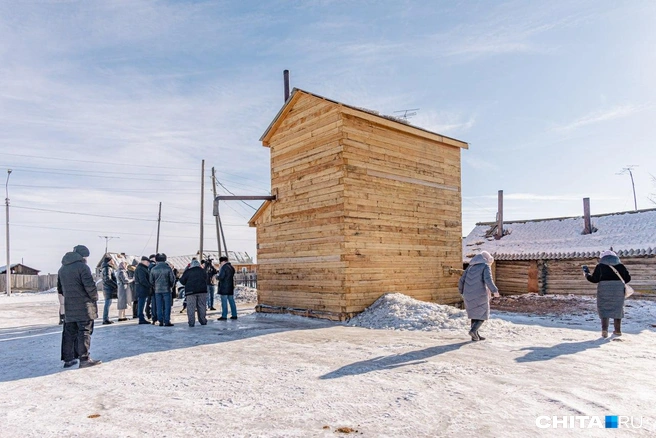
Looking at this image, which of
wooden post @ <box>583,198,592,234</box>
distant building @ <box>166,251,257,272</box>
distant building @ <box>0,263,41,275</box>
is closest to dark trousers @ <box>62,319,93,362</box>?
wooden post @ <box>583,198,592,234</box>

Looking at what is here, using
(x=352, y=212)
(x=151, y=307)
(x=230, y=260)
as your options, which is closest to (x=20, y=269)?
(x=230, y=260)

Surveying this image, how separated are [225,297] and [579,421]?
34.3 ft

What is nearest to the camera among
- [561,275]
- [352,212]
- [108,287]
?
[108,287]

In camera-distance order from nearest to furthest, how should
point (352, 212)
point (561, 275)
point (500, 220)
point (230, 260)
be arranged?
point (352, 212) < point (561, 275) < point (500, 220) < point (230, 260)

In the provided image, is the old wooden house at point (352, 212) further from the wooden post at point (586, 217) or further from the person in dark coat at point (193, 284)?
the wooden post at point (586, 217)

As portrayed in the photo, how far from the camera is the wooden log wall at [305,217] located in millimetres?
12922

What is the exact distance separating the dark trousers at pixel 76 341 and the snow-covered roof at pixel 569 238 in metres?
23.0

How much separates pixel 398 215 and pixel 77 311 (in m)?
9.29

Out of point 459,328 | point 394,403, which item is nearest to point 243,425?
point 394,403

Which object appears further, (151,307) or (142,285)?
(151,307)

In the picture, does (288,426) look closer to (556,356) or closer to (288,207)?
(556,356)

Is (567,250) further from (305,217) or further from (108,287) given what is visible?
(108,287)

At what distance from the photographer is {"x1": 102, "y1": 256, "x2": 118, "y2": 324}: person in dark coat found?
1248 cm

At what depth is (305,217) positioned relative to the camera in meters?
14.0
